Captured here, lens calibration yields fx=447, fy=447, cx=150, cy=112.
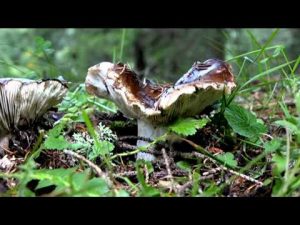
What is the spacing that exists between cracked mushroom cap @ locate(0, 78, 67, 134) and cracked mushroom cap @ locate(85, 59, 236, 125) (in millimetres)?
197

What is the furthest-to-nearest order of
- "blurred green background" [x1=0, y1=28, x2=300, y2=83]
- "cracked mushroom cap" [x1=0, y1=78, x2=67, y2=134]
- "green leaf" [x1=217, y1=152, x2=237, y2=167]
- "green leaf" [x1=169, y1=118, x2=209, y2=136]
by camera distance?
"blurred green background" [x1=0, y1=28, x2=300, y2=83] → "cracked mushroom cap" [x1=0, y1=78, x2=67, y2=134] → "green leaf" [x1=169, y1=118, x2=209, y2=136] → "green leaf" [x1=217, y1=152, x2=237, y2=167]

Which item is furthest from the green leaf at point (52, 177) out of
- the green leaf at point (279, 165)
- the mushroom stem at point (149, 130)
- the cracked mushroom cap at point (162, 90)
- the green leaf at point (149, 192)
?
the green leaf at point (279, 165)

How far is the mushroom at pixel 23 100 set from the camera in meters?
2.18

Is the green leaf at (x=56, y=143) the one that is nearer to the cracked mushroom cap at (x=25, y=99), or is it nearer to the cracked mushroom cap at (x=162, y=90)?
the cracked mushroom cap at (x=25, y=99)

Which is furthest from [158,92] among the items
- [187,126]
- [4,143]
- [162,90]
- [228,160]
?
[4,143]

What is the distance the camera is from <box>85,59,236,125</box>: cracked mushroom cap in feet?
6.85

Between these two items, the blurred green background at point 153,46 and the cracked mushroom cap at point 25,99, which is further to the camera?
the blurred green background at point 153,46

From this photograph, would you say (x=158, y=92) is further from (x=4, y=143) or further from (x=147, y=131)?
(x=4, y=143)

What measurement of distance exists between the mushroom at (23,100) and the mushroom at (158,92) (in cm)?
20

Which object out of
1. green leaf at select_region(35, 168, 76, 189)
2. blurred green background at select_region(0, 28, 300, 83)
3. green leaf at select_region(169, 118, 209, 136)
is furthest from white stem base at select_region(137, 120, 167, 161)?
blurred green background at select_region(0, 28, 300, 83)

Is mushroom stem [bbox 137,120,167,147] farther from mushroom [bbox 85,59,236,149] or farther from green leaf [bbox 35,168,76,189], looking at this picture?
green leaf [bbox 35,168,76,189]

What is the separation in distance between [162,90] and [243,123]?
459 mm

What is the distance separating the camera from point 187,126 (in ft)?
6.97
